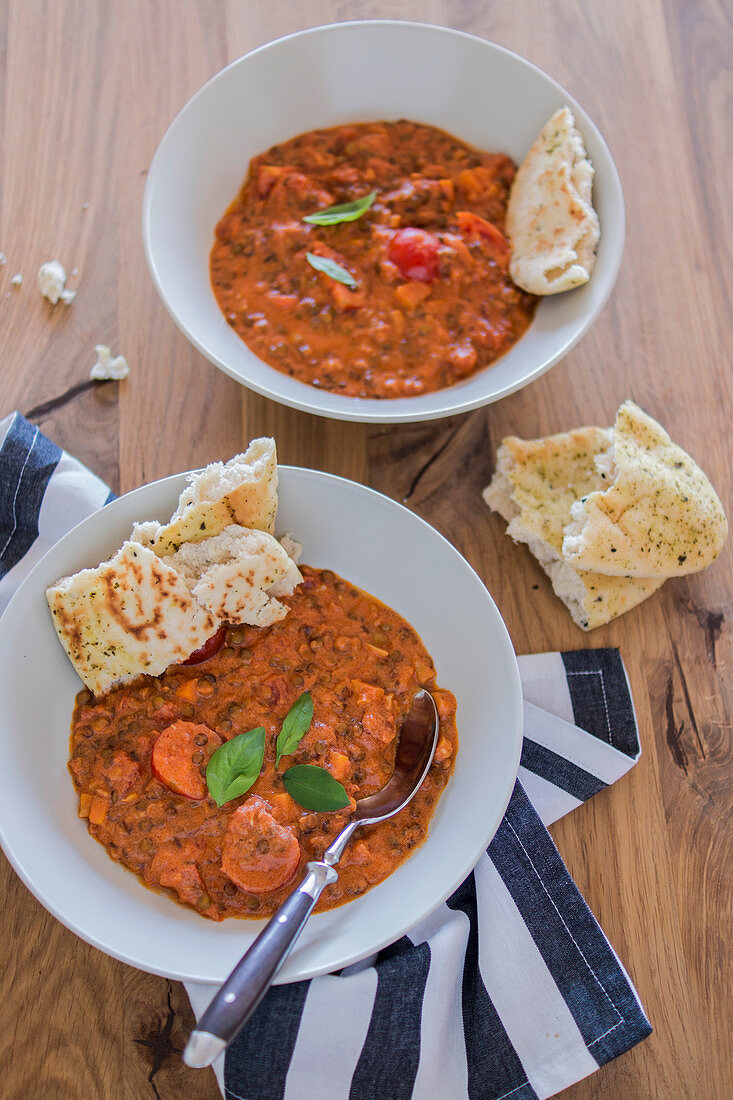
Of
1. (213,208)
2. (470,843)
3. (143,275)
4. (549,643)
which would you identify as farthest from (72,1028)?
(213,208)

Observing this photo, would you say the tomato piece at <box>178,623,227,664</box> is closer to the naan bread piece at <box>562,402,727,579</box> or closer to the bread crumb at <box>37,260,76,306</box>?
the naan bread piece at <box>562,402,727,579</box>

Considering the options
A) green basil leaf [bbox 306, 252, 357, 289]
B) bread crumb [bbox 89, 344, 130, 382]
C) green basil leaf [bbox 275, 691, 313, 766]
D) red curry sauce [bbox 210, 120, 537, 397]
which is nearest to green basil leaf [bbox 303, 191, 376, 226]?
red curry sauce [bbox 210, 120, 537, 397]

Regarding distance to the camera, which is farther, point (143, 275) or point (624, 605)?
point (143, 275)

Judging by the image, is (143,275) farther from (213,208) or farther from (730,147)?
(730,147)

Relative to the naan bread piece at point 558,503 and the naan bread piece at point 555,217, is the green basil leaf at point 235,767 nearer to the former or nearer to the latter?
the naan bread piece at point 558,503

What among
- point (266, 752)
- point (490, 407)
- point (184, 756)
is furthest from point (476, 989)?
point (490, 407)

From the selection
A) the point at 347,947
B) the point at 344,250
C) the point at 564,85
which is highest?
the point at 564,85

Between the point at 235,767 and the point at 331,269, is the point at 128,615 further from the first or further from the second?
the point at 331,269
